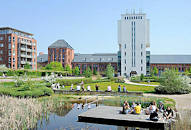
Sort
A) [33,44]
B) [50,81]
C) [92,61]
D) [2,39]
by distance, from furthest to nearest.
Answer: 1. [92,61]
2. [33,44]
3. [2,39]
4. [50,81]

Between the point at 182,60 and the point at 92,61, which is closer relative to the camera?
the point at 182,60

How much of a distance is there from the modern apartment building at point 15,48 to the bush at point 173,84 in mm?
52125

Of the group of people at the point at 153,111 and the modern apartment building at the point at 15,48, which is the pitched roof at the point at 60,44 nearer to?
the modern apartment building at the point at 15,48

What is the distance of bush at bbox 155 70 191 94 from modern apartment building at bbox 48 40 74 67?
217ft

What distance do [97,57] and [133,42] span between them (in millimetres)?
21672

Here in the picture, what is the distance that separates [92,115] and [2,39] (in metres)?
61.1

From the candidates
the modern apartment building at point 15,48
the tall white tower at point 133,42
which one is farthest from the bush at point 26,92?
the tall white tower at point 133,42

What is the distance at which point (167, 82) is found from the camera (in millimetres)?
27547

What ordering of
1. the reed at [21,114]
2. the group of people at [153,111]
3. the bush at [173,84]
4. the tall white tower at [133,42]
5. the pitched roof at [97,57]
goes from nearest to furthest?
1. the reed at [21,114]
2. the group of people at [153,111]
3. the bush at [173,84]
4. the tall white tower at [133,42]
5. the pitched roof at [97,57]

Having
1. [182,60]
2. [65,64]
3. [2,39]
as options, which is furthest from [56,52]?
[182,60]

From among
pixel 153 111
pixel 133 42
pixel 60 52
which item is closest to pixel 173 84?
pixel 153 111

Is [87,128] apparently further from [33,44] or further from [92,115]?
[33,44]

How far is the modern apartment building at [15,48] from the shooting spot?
2542 inches

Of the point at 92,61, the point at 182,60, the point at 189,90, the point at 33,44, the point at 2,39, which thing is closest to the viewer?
the point at 189,90
